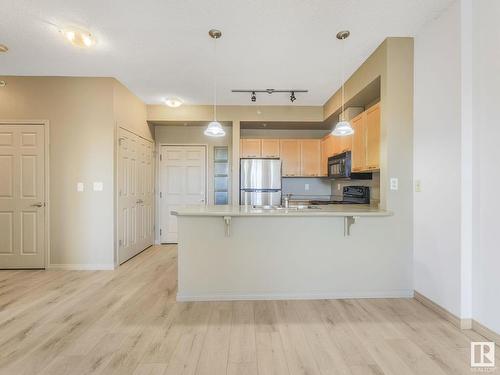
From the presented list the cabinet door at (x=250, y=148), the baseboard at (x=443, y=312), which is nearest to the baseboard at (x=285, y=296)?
the baseboard at (x=443, y=312)

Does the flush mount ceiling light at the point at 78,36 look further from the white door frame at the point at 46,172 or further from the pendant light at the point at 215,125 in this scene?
the white door frame at the point at 46,172

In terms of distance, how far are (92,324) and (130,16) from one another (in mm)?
2740

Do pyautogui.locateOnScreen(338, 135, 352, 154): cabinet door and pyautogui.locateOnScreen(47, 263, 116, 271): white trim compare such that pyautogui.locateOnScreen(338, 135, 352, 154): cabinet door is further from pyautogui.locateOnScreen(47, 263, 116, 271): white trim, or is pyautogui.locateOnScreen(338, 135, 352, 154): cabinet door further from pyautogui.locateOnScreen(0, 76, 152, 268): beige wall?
pyautogui.locateOnScreen(47, 263, 116, 271): white trim

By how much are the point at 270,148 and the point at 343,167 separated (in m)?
1.60

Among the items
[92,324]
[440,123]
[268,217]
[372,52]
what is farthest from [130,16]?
[440,123]

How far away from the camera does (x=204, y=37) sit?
8.85 feet

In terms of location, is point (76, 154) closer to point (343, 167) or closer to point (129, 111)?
point (129, 111)

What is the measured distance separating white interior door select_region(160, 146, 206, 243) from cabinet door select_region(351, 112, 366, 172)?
9.90ft

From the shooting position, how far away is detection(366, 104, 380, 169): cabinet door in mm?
3041

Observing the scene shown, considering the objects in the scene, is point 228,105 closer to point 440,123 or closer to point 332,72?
point 332,72

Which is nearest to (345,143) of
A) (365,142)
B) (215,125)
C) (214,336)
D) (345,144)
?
(345,144)

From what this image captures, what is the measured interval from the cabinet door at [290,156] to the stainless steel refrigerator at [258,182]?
37 cm

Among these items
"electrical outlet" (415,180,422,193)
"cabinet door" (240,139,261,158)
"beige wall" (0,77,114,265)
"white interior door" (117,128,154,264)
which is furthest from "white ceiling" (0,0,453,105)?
"electrical outlet" (415,180,422,193)

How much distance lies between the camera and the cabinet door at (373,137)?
3.04 metres
